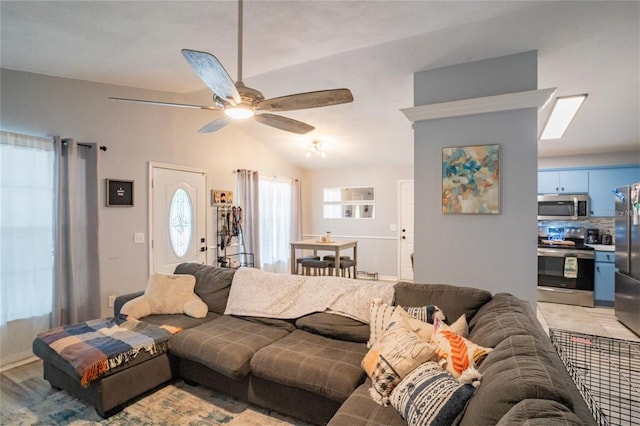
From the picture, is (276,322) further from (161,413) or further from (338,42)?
(338,42)

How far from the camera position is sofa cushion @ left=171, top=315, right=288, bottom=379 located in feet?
7.00

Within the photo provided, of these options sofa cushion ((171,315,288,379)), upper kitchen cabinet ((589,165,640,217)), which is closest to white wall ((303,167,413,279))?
upper kitchen cabinet ((589,165,640,217))

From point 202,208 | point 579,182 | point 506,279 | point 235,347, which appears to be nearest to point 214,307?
point 235,347

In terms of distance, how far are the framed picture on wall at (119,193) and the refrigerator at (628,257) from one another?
5.83 meters

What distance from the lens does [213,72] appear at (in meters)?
1.71

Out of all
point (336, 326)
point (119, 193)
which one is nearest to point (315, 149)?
point (119, 193)

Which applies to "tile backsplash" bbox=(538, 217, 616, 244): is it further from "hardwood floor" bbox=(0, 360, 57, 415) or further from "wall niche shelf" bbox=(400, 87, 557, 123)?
"hardwood floor" bbox=(0, 360, 57, 415)

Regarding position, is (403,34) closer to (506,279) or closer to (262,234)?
(506,279)

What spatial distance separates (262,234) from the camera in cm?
593

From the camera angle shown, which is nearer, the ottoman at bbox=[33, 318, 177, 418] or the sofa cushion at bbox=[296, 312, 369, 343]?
the ottoman at bbox=[33, 318, 177, 418]

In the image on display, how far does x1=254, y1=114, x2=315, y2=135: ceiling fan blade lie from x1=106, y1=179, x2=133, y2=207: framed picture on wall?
232cm

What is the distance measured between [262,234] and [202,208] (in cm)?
140

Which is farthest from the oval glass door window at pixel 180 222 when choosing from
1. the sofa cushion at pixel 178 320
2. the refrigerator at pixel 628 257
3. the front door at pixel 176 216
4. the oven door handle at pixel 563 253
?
the refrigerator at pixel 628 257

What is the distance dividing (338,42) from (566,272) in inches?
184
